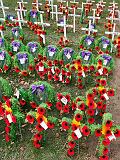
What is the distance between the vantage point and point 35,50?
11711mm

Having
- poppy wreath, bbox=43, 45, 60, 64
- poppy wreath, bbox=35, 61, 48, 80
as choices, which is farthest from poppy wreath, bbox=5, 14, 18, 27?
poppy wreath, bbox=35, 61, 48, 80

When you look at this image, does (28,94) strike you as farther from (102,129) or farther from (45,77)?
(102,129)

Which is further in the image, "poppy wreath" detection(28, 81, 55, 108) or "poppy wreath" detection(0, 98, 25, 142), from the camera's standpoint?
"poppy wreath" detection(28, 81, 55, 108)

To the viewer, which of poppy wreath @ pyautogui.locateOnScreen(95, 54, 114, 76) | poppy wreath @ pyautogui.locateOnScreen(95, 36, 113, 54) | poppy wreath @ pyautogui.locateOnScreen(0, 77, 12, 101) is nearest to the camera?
poppy wreath @ pyautogui.locateOnScreen(0, 77, 12, 101)

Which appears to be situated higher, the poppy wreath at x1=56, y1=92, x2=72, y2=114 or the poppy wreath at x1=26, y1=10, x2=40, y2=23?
the poppy wreath at x1=26, y1=10, x2=40, y2=23

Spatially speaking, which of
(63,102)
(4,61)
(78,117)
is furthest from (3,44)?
(78,117)

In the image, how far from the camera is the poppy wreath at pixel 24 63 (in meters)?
10.9

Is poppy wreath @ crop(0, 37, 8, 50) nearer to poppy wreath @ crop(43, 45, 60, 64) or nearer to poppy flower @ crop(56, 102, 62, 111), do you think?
poppy wreath @ crop(43, 45, 60, 64)

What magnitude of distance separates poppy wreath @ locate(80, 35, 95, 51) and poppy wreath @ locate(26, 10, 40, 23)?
2.94 m

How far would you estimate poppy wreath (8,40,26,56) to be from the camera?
11.7 meters

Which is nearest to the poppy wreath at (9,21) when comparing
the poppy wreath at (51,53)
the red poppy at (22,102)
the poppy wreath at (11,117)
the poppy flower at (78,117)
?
the poppy wreath at (51,53)

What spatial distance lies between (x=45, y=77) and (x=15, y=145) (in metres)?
3.21

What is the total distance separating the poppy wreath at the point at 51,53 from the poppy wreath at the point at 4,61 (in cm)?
128

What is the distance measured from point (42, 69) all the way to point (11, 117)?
289 centimetres
